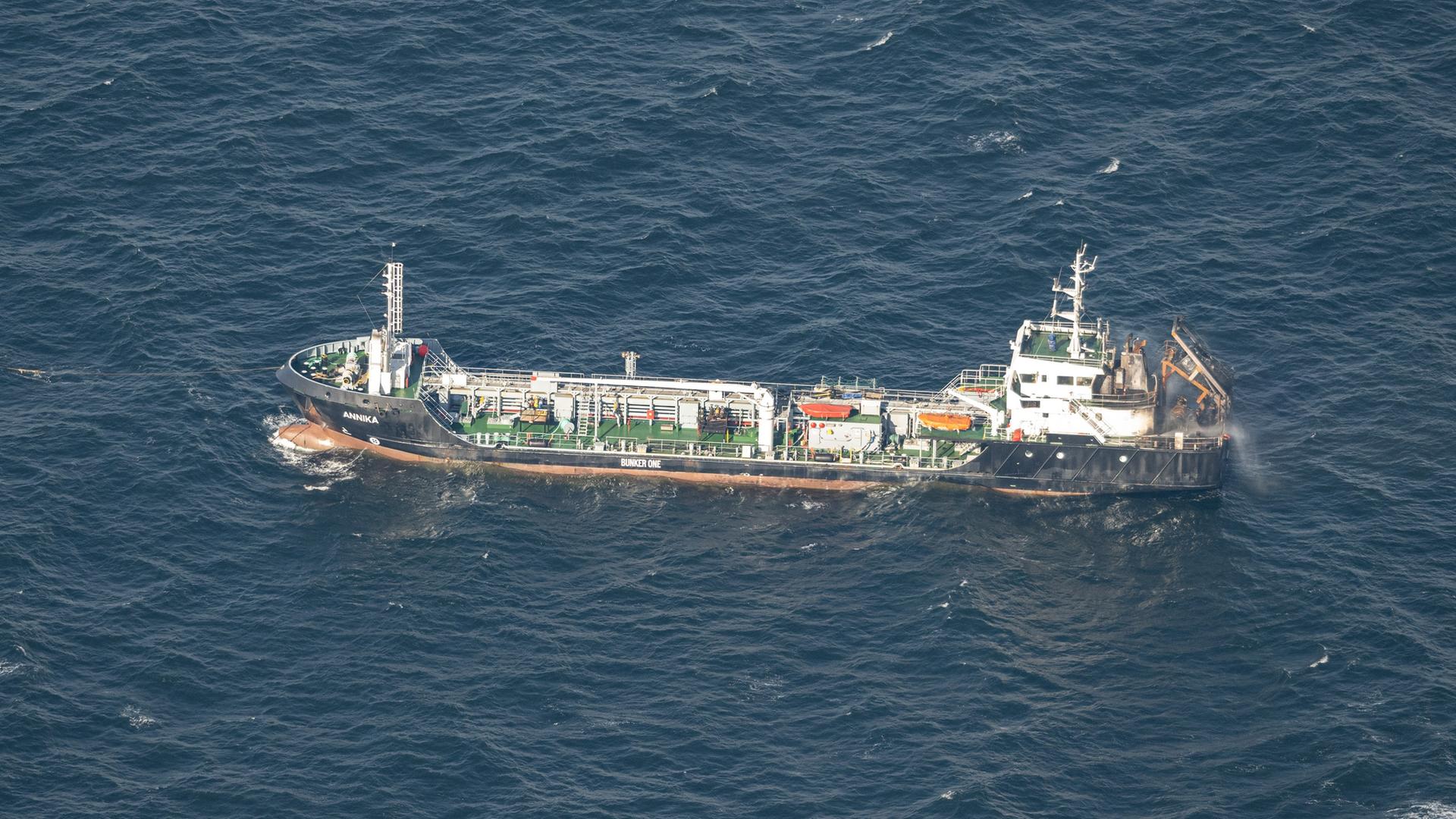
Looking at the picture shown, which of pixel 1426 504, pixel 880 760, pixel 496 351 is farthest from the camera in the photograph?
pixel 496 351

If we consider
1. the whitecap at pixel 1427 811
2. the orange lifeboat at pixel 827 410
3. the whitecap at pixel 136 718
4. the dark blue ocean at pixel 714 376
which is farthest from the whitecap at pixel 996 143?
the whitecap at pixel 136 718

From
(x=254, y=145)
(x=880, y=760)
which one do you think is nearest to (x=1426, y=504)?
(x=880, y=760)

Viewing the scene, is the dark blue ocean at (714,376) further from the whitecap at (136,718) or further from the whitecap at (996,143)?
the whitecap at (996,143)

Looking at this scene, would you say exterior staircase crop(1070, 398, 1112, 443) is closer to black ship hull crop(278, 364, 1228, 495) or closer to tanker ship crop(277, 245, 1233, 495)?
tanker ship crop(277, 245, 1233, 495)

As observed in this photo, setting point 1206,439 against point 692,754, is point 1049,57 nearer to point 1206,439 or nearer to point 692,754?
point 1206,439

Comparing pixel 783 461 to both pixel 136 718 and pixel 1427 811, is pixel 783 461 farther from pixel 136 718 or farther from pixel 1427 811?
pixel 1427 811

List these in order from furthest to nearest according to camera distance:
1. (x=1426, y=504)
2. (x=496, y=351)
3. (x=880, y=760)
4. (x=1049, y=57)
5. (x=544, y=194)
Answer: (x=1049, y=57)
(x=544, y=194)
(x=496, y=351)
(x=1426, y=504)
(x=880, y=760)

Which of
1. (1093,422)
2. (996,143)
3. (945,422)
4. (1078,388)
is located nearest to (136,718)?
(945,422)
